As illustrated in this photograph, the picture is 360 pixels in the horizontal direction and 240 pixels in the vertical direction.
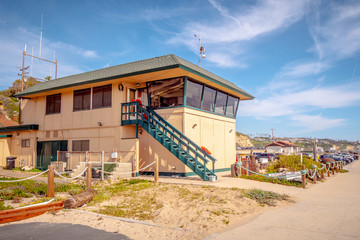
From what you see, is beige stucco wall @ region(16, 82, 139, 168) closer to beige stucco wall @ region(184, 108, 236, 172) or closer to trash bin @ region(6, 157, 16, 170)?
trash bin @ region(6, 157, 16, 170)

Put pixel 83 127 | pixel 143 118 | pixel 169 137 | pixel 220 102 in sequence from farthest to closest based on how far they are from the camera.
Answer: pixel 220 102 → pixel 83 127 → pixel 169 137 → pixel 143 118

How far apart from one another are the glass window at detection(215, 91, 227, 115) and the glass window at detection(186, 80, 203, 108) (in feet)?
7.75

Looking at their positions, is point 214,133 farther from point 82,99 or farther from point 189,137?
point 82,99

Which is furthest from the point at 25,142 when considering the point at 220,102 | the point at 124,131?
the point at 220,102

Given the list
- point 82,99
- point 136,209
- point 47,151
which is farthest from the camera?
point 47,151

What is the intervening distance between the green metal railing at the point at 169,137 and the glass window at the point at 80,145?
390 centimetres

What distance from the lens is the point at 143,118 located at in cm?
1648

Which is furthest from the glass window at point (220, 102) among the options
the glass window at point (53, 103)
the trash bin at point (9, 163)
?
the trash bin at point (9, 163)

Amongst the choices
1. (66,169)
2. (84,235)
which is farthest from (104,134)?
(84,235)

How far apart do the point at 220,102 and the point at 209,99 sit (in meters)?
1.60

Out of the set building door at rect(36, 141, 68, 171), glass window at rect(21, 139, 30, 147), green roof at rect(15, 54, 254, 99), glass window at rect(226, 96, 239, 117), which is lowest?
building door at rect(36, 141, 68, 171)

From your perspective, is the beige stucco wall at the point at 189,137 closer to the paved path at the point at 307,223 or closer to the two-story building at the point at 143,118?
the two-story building at the point at 143,118

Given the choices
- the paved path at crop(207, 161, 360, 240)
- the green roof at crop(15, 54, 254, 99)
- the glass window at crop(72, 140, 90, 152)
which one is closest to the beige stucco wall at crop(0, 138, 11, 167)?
the green roof at crop(15, 54, 254, 99)

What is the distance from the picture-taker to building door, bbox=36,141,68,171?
20.4 meters
